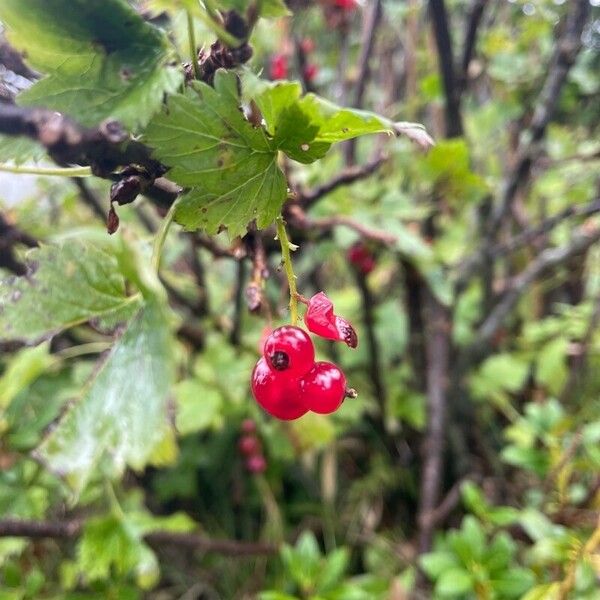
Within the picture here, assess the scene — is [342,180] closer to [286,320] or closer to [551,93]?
[286,320]

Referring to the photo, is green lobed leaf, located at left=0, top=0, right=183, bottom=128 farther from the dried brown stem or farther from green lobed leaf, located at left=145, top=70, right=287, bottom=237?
the dried brown stem

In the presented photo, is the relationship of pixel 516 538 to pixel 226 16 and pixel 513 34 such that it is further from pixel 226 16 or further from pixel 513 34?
pixel 513 34

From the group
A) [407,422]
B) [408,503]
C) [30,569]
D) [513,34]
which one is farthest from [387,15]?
[30,569]

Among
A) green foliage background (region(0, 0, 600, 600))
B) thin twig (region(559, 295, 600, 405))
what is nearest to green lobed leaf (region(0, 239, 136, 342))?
green foliage background (region(0, 0, 600, 600))

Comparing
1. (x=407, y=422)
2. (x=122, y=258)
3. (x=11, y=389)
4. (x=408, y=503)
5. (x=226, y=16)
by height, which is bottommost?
(x=408, y=503)

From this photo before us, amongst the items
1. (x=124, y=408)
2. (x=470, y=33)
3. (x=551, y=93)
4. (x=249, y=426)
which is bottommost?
(x=249, y=426)

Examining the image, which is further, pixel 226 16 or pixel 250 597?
pixel 250 597

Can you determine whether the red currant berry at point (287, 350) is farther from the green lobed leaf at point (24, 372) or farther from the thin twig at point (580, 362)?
the thin twig at point (580, 362)

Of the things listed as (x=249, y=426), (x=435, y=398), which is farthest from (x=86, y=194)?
(x=435, y=398)
